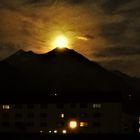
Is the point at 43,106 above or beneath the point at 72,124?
above

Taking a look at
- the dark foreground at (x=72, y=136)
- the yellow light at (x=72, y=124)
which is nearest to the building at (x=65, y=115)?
the yellow light at (x=72, y=124)

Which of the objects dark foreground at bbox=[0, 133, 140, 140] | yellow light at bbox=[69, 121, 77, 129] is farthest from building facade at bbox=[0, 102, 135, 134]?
dark foreground at bbox=[0, 133, 140, 140]

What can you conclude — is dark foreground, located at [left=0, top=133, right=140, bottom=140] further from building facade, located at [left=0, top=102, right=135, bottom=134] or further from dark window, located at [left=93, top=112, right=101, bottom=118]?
dark window, located at [left=93, top=112, right=101, bottom=118]

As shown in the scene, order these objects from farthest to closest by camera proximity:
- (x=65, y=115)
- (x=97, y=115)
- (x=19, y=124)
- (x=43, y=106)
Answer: (x=19, y=124) → (x=43, y=106) → (x=65, y=115) → (x=97, y=115)

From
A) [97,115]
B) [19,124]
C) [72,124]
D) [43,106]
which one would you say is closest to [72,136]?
[97,115]

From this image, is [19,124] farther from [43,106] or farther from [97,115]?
[97,115]

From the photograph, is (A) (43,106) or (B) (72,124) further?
(A) (43,106)

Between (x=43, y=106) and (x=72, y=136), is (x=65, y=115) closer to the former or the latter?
(x=43, y=106)

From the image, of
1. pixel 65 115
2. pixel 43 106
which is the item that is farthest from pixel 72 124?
pixel 43 106

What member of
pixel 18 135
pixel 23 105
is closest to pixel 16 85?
pixel 23 105

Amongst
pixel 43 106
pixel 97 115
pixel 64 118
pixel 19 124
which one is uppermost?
pixel 43 106

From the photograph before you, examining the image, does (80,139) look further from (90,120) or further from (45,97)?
(45,97)

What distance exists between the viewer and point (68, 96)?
220 ft

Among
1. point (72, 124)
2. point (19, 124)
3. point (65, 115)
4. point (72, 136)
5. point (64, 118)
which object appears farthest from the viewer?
point (19, 124)
